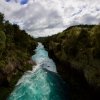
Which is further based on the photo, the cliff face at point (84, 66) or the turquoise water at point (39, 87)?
the turquoise water at point (39, 87)

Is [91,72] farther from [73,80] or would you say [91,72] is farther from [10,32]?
[10,32]

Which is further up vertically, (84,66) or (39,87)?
(84,66)

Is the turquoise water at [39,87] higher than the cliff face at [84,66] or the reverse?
the reverse

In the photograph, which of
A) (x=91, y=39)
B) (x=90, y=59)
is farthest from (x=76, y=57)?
(x=90, y=59)

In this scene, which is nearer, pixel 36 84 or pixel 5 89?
pixel 5 89

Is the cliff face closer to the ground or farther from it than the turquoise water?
farther from it

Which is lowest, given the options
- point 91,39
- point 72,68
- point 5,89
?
point 5,89

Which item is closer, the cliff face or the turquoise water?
the cliff face

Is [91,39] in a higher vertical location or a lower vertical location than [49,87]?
higher

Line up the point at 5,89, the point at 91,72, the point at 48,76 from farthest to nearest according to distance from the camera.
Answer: the point at 48,76 < the point at 5,89 < the point at 91,72

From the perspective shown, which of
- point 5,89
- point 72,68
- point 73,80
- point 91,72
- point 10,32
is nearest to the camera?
point 91,72

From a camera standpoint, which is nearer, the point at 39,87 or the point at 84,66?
the point at 84,66
